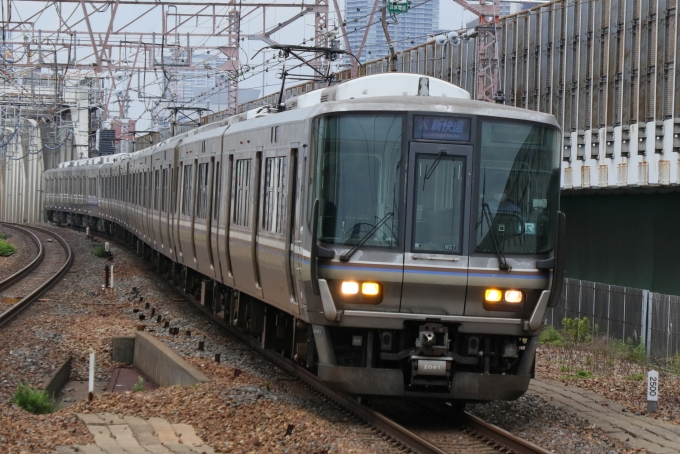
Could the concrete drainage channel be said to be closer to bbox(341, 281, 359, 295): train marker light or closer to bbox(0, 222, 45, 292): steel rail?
bbox(341, 281, 359, 295): train marker light

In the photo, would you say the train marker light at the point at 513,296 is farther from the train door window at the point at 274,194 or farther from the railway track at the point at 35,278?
the railway track at the point at 35,278

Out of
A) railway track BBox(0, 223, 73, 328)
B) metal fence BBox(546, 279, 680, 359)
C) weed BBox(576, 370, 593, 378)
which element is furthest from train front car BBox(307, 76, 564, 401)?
railway track BBox(0, 223, 73, 328)

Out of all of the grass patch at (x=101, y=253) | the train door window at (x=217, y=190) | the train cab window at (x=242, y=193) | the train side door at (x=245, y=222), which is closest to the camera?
the train side door at (x=245, y=222)

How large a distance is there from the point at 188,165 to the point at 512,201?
9.82 m

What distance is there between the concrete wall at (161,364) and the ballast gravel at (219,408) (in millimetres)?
299

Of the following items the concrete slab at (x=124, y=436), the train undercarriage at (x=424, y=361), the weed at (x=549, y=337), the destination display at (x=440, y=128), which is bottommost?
the weed at (x=549, y=337)

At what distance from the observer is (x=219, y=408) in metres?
9.55

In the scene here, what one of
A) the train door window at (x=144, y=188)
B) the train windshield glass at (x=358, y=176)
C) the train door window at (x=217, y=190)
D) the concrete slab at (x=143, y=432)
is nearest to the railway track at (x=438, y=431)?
the train windshield glass at (x=358, y=176)

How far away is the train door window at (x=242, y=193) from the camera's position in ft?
42.7

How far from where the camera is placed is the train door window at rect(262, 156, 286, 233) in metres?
11.1

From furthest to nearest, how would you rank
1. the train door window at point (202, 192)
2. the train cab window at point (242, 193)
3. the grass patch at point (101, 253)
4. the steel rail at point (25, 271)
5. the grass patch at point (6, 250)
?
1. the grass patch at point (6, 250)
2. the grass patch at point (101, 253)
3. the steel rail at point (25, 271)
4. the train door window at point (202, 192)
5. the train cab window at point (242, 193)

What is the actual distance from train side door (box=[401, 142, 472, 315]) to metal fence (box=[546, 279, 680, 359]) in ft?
26.2

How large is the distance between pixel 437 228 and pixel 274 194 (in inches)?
102

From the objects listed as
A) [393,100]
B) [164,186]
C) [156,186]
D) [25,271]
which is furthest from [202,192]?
[25,271]
